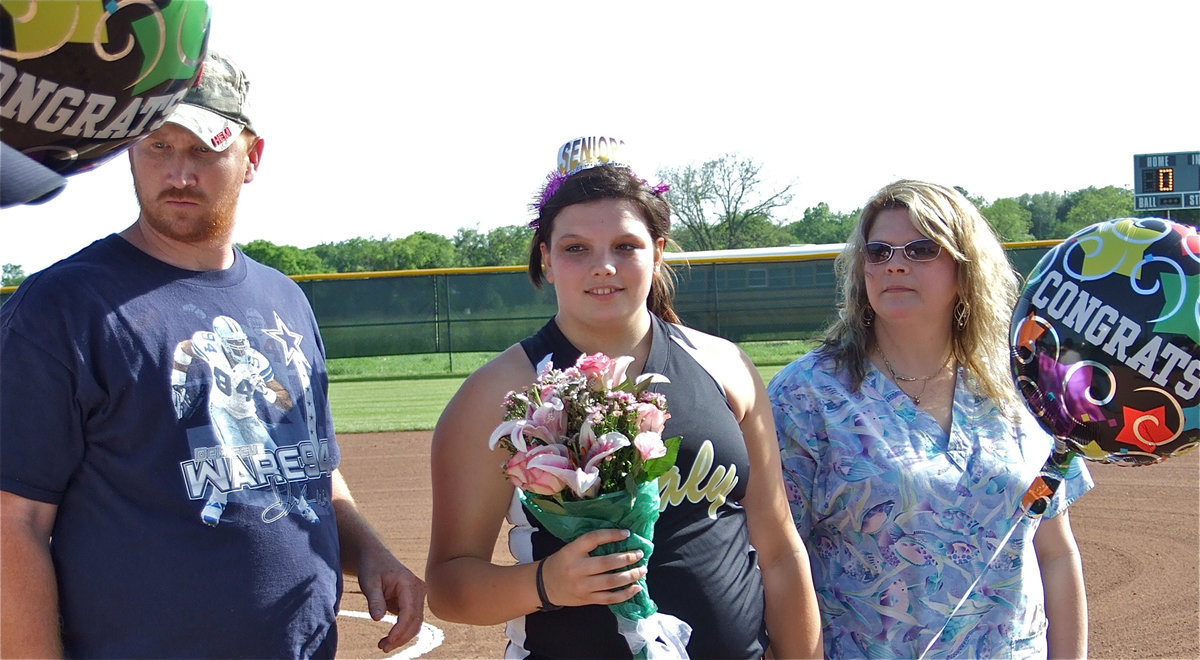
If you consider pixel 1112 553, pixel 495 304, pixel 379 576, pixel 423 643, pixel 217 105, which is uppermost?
pixel 217 105

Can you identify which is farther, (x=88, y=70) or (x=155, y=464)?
(x=155, y=464)

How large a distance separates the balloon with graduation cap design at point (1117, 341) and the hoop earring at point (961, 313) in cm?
32

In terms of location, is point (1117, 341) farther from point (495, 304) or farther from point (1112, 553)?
point (495, 304)

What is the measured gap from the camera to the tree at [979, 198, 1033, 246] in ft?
184

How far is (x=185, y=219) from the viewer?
235 centimetres

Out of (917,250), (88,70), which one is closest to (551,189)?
(917,250)

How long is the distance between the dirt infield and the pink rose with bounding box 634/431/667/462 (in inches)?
136

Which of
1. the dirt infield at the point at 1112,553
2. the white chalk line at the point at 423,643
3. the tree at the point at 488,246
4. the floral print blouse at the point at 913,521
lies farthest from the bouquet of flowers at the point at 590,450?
the tree at the point at 488,246

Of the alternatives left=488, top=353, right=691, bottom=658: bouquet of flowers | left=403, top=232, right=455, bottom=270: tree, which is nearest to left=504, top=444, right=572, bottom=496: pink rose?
left=488, top=353, right=691, bottom=658: bouquet of flowers

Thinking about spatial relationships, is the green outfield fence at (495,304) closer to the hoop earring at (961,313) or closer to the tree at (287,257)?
the hoop earring at (961,313)

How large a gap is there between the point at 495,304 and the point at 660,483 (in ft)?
68.9

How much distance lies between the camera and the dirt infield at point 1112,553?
5.20 m

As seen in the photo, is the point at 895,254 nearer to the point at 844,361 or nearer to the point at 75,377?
the point at 844,361

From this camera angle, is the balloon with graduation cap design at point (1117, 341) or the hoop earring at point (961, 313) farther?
the hoop earring at point (961, 313)
